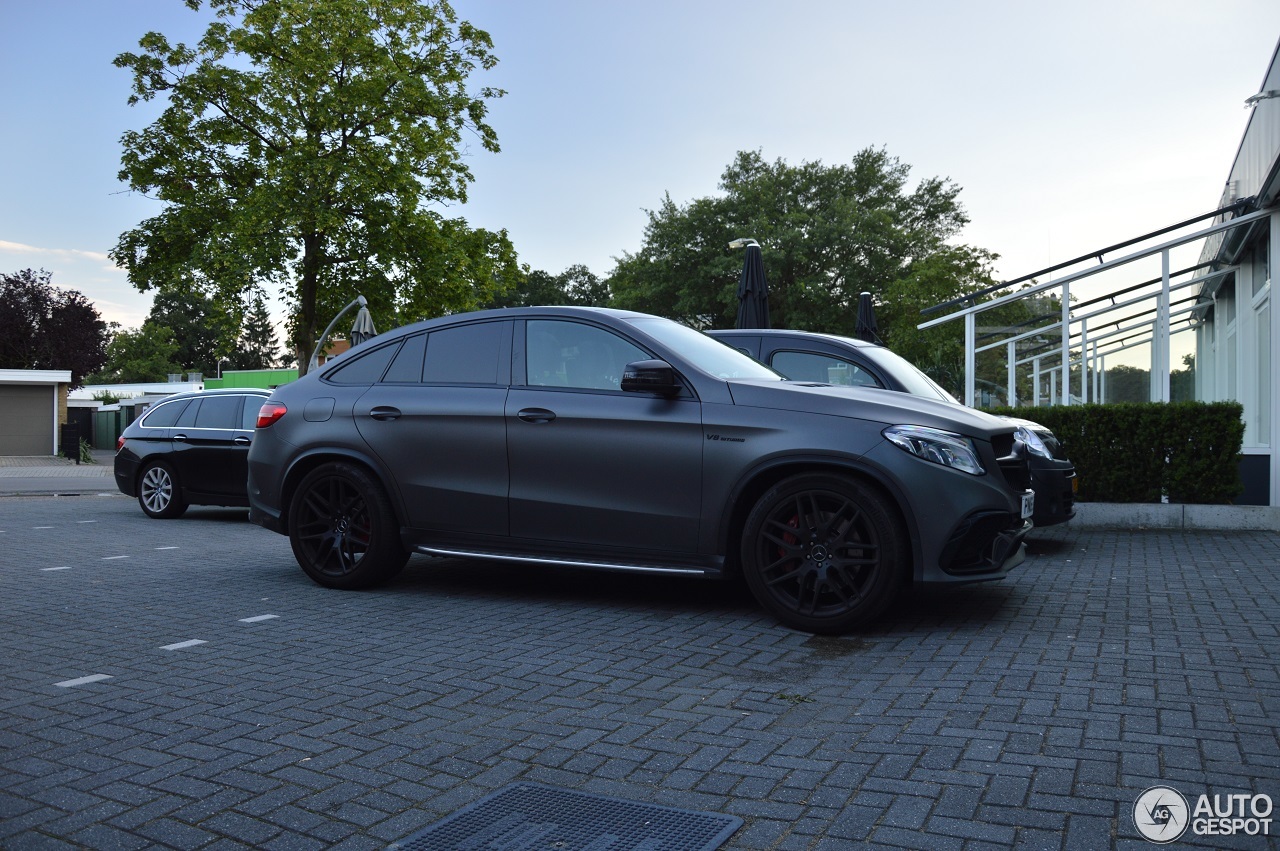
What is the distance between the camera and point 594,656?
5133mm

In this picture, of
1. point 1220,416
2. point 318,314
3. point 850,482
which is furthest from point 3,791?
point 318,314

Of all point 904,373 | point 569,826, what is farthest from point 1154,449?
point 569,826

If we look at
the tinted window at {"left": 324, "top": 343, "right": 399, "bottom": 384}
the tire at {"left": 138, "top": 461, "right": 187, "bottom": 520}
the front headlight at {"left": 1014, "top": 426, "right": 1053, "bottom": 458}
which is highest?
the tinted window at {"left": 324, "top": 343, "right": 399, "bottom": 384}

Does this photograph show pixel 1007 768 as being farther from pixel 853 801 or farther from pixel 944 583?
pixel 944 583

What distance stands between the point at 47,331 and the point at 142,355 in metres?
57.7

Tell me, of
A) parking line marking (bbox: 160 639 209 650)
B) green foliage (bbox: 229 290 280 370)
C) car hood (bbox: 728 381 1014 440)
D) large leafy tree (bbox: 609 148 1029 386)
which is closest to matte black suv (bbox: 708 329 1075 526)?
car hood (bbox: 728 381 1014 440)

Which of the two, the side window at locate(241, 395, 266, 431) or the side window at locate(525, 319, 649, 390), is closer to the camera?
the side window at locate(525, 319, 649, 390)

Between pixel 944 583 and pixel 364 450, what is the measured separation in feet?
12.0

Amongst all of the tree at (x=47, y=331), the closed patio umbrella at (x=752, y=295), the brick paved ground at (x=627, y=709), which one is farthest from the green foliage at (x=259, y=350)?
the brick paved ground at (x=627, y=709)

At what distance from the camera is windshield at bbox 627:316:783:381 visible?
244 inches

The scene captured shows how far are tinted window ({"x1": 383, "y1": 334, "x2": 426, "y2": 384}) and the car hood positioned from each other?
7.30ft

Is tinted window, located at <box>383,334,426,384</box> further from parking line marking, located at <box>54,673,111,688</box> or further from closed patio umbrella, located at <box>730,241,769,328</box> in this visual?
closed patio umbrella, located at <box>730,241,769,328</box>

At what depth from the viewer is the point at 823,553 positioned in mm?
5516

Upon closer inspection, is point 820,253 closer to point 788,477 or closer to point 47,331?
point 47,331
